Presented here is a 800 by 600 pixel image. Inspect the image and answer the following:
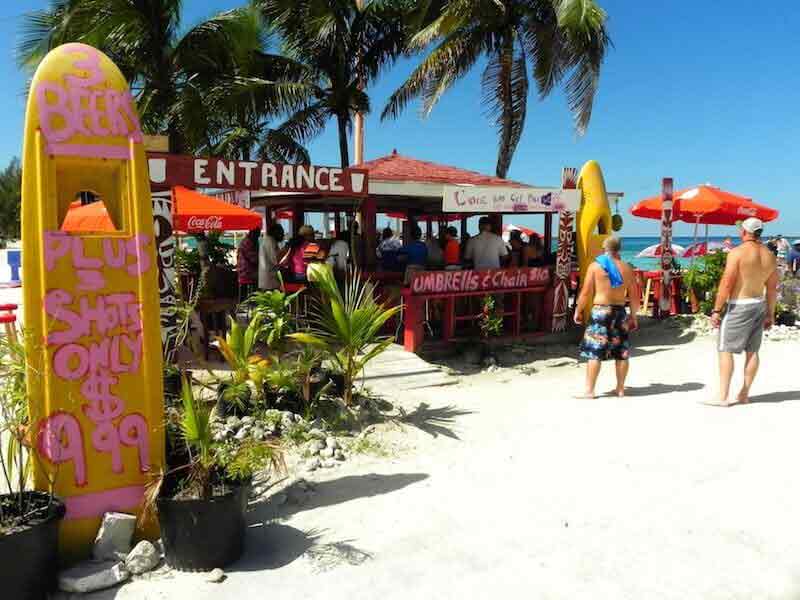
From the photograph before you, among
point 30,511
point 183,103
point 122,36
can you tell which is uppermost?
point 122,36

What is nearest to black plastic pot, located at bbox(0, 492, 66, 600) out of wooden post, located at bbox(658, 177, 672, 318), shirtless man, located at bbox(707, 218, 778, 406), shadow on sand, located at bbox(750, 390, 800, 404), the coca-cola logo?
shirtless man, located at bbox(707, 218, 778, 406)

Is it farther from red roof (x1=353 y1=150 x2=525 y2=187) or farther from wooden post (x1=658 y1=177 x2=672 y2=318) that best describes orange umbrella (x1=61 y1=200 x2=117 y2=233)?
wooden post (x1=658 y1=177 x2=672 y2=318)

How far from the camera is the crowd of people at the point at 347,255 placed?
923 centimetres

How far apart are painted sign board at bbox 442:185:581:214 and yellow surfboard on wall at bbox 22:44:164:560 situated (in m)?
5.55

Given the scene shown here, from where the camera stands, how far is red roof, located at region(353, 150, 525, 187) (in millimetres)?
10938

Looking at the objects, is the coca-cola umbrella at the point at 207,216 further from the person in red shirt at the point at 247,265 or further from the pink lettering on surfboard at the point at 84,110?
the pink lettering on surfboard at the point at 84,110

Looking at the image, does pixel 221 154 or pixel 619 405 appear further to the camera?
pixel 221 154

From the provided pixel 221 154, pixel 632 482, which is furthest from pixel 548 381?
pixel 221 154

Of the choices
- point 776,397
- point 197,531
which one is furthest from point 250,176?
point 776,397

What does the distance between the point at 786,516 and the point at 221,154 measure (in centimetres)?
2283

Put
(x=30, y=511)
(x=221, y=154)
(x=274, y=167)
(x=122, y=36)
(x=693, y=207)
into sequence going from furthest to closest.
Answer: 1. (x=221, y=154)
2. (x=122, y=36)
3. (x=693, y=207)
4. (x=274, y=167)
5. (x=30, y=511)

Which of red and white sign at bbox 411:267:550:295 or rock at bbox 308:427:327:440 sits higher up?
red and white sign at bbox 411:267:550:295

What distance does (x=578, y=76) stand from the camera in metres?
16.5

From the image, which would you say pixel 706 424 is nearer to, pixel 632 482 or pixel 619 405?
pixel 619 405
